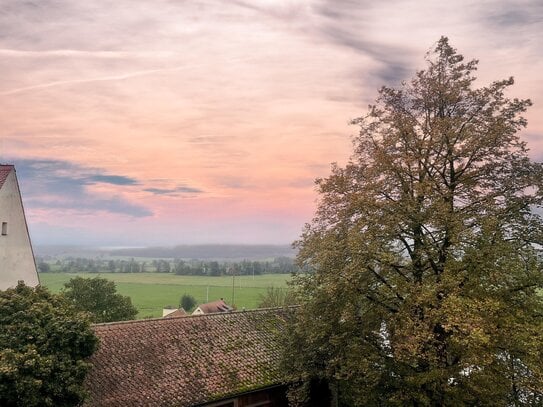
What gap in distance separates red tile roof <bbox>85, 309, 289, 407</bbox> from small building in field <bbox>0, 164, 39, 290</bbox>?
266 inches

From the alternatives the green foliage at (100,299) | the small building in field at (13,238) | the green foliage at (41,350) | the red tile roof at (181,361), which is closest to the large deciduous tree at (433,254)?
the red tile roof at (181,361)

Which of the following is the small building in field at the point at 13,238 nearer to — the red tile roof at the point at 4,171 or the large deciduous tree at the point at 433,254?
the red tile roof at the point at 4,171

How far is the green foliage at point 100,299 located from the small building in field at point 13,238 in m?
15.5

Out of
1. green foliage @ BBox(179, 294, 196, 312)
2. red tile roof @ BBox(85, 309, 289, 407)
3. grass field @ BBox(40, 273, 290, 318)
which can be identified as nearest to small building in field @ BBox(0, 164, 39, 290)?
red tile roof @ BBox(85, 309, 289, 407)

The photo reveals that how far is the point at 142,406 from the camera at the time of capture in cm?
2086

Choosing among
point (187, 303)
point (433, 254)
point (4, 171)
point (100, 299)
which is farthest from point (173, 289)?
point (433, 254)

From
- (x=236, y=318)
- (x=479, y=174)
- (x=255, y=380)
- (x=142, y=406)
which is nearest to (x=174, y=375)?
(x=142, y=406)

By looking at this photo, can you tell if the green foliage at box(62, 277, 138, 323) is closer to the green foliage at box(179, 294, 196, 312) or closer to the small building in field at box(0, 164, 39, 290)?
the small building in field at box(0, 164, 39, 290)

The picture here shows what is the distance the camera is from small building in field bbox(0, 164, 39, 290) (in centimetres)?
2694

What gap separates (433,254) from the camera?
64.8 feet

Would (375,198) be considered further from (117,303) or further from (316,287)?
(117,303)

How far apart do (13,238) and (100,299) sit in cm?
1843

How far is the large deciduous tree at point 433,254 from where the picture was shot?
18.3 metres

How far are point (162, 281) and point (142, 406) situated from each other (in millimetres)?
153603
